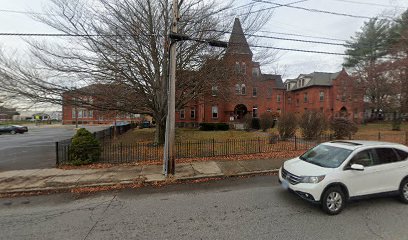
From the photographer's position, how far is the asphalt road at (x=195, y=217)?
3.85 metres

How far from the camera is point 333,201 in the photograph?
4.62 metres

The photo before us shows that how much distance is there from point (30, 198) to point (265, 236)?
648cm

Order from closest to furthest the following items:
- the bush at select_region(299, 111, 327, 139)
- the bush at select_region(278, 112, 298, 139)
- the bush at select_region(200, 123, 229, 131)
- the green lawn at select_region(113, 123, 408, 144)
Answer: the bush at select_region(299, 111, 327, 139) < the bush at select_region(278, 112, 298, 139) < the green lawn at select_region(113, 123, 408, 144) < the bush at select_region(200, 123, 229, 131)

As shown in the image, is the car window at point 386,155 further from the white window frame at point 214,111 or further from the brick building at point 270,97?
the white window frame at point 214,111

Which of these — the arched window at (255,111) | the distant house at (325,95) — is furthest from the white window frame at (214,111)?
the distant house at (325,95)

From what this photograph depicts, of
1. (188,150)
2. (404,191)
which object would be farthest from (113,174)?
(404,191)

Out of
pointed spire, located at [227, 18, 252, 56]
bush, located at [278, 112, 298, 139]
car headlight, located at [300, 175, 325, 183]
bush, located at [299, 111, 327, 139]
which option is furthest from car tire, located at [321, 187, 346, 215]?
bush, located at [299, 111, 327, 139]

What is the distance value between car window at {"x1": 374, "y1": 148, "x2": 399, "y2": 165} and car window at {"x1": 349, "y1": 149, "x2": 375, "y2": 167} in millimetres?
171

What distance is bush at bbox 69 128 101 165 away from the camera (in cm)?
938

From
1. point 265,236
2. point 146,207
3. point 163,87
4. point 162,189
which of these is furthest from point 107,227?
point 163,87

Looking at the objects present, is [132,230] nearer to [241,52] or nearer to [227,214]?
[227,214]

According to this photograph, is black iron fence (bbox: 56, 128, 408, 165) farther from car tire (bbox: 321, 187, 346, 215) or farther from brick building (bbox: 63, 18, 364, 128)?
car tire (bbox: 321, 187, 346, 215)

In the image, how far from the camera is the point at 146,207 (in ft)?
16.6

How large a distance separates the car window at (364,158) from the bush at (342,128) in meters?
10.9
